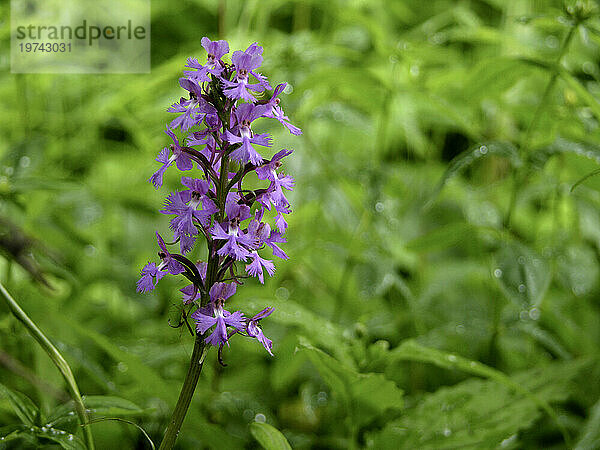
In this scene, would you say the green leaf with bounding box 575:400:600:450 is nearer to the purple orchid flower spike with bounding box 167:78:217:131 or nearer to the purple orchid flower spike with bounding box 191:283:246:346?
the purple orchid flower spike with bounding box 191:283:246:346

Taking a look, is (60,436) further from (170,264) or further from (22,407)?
(170,264)

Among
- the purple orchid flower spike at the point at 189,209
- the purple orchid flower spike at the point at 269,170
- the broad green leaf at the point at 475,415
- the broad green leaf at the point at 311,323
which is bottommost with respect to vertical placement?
the broad green leaf at the point at 475,415

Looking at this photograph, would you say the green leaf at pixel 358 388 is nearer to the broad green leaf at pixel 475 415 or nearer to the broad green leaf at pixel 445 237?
the broad green leaf at pixel 475 415

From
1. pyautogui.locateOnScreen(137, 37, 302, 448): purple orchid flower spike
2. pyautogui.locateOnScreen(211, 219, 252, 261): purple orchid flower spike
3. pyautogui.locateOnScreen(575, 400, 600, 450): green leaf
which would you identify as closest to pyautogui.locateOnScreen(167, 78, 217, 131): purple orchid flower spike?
pyautogui.locateOnScreen(137, 37, 302, 448): purple orchid flower spike

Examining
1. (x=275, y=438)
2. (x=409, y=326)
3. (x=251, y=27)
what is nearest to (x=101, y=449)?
(x=275, y=438)

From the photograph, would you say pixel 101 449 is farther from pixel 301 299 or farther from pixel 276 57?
pixel 276 57

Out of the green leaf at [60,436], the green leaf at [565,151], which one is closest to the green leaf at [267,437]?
the green leaf at [60,436]
